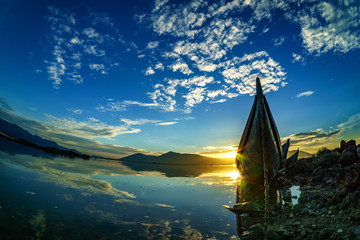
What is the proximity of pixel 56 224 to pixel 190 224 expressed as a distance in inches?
126

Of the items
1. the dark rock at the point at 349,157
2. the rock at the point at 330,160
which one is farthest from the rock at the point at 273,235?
the rock at the point at 330,160

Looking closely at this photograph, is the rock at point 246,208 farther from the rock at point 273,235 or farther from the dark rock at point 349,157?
the dark rock at point 349,157

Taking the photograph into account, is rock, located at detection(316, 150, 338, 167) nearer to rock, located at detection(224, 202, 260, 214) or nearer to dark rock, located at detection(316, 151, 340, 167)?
dark rock, located at detection(316, 151, 340, 167)

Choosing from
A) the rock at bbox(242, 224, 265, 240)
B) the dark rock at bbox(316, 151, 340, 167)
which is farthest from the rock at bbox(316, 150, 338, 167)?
the rock at bbox(242, 224, 265, 240)

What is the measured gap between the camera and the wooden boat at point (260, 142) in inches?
395

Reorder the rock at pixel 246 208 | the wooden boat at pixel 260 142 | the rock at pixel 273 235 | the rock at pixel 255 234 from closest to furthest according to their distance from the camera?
the rock at pixel 273 235 → the rock at pixel 255 234 → the rock at pixel 246 208 → the wooden boat at pixel 260 142

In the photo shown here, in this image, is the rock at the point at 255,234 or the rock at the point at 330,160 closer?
the rock at the point at 255,234

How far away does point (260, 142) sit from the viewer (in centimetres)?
1022

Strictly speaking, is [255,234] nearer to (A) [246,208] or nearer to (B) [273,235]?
(B) [273,235]

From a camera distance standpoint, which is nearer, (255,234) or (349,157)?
(255,234)

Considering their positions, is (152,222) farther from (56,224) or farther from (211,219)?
(56,224)

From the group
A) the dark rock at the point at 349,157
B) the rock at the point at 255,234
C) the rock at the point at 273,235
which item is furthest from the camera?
the dark rock at the point at 349,157

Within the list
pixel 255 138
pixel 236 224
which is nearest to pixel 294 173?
pixel 255 138

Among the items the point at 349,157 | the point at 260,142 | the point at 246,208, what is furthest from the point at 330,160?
the point at 246,208
